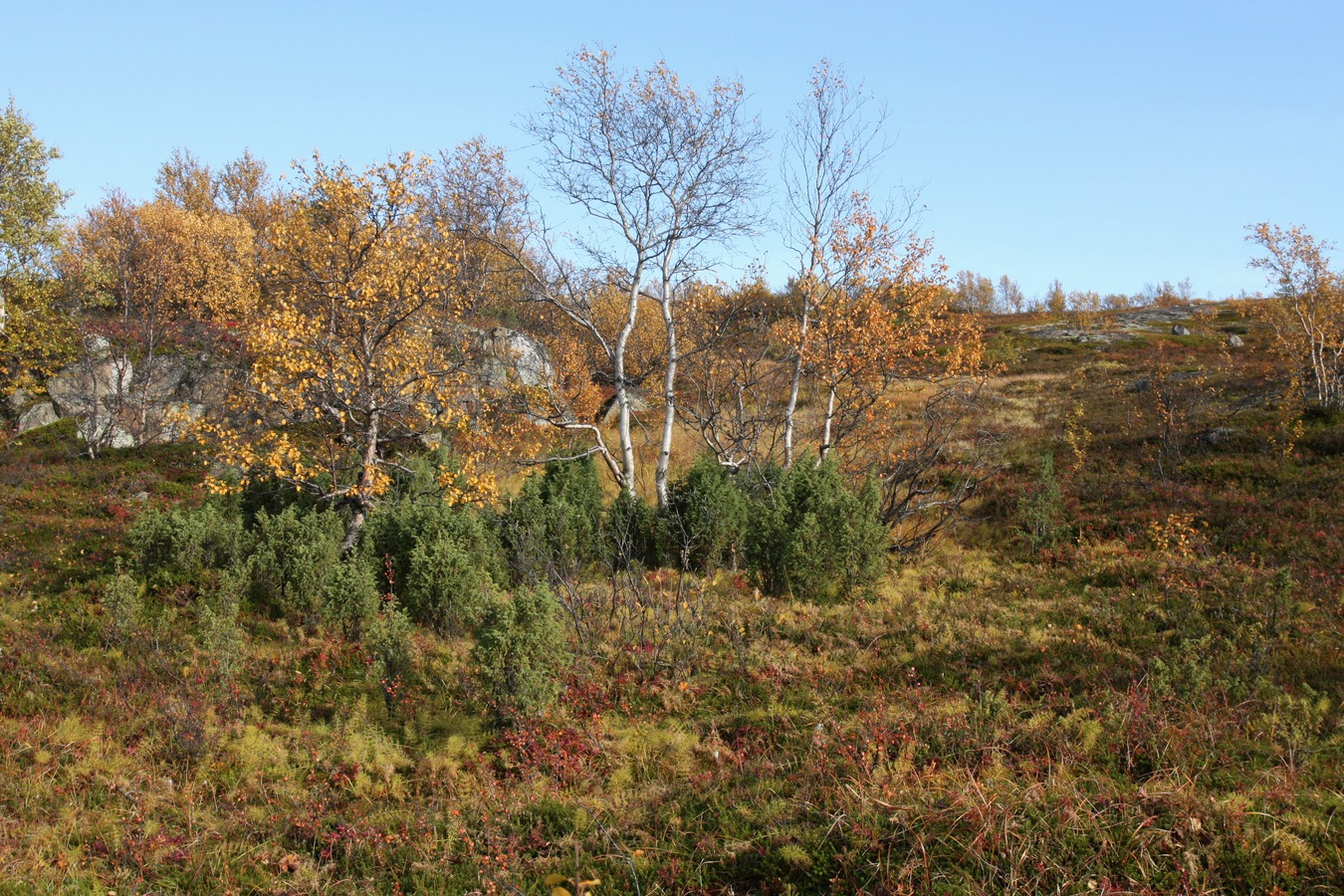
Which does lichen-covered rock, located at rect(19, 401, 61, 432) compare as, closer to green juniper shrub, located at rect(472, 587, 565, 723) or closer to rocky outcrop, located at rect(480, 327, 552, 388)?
rocky outcrop, located at rect(480, 327, 552, 388)

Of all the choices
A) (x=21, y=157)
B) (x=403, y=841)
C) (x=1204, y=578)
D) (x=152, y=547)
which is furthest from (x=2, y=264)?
(x=1204, y=578)

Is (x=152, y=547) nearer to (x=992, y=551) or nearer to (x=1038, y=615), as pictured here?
(x=1038, y=615)

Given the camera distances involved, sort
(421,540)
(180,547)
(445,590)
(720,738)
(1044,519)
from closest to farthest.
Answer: (720,738), (445,590), (421,540), (180,547), (1044,519)

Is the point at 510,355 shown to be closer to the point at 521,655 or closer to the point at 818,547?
the point at 818,547

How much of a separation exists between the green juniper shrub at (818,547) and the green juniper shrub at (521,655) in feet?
13.9

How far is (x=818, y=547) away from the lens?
10.7 m

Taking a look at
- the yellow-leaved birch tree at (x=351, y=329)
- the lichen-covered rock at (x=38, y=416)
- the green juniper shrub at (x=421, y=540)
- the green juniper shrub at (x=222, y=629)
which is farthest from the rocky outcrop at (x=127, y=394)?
the green juniper shrub at (x=222, y=629)

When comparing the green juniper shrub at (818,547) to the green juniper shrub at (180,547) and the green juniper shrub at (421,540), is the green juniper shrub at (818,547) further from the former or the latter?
the green juniper shrub at (180,547)

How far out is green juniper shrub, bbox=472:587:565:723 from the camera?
22.6 ft

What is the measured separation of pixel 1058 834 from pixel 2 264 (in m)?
27.4

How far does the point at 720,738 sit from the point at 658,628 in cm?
231

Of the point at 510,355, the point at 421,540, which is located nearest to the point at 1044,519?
the point at 421,540

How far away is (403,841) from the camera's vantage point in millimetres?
5359

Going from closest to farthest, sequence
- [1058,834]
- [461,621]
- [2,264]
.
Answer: [1058,834], [461,621], [2,264]
